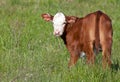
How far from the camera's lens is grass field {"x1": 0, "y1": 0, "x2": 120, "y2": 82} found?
7.46 m

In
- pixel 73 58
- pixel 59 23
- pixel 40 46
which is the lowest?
pixel 40 46

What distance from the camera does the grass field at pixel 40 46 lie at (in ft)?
24.5

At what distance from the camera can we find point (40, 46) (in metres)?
10.8

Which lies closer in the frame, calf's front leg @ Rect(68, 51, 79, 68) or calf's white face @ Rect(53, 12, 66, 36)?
calf's front leg @ Rect(68, 51, 79, 68)

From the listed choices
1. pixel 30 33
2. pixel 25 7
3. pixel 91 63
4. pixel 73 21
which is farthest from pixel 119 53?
pixel 25 7

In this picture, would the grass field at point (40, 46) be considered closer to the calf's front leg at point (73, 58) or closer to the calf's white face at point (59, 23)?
the calf's front leg at point (73, 58)

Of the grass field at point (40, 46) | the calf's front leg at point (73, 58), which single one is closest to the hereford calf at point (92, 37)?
the calf's front leg at point (73, 58)

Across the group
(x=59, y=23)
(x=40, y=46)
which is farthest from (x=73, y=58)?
(x=40, y=46)

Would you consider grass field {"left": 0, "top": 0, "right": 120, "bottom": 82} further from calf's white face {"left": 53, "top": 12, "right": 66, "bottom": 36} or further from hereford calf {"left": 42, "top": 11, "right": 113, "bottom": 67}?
calf's white face {"left": 53, "top": 12, "right": 66, "bottom": 36}

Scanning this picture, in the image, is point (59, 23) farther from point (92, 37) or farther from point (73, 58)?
point (92, 37)

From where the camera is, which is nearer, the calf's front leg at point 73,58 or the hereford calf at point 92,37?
the hereford calf at point 92,37

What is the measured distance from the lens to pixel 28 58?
29.3 feet

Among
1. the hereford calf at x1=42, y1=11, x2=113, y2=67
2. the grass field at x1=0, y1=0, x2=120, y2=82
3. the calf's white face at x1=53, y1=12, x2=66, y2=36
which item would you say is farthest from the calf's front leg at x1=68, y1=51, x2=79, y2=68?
the calf's white face at x1=53, y1=12, x2=66, y2=36

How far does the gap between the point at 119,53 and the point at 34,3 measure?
24.8 feet
